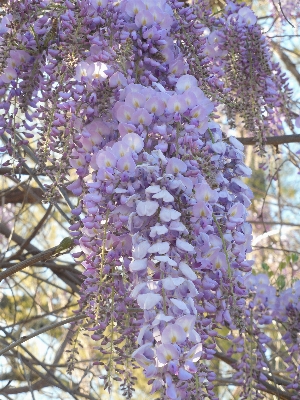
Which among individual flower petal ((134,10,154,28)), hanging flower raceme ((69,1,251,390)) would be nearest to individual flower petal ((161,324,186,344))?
hanging flower raceme ((69,1,251,390))

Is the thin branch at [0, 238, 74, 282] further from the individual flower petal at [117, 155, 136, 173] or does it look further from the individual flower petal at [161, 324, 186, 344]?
the individual flower petal at [161, 324, 186, 344]

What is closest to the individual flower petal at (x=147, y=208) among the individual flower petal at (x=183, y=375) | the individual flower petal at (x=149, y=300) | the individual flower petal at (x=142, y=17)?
the individual flower petal at (x=149, y=300)

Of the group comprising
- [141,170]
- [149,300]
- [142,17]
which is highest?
[142,17]

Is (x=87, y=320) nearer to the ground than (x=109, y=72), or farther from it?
nearer to the ground

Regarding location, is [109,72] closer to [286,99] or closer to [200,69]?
[200,69]

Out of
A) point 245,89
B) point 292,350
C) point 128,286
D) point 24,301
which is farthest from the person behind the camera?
point 24,301

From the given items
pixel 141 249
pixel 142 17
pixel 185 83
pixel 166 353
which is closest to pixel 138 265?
pixel 141 249

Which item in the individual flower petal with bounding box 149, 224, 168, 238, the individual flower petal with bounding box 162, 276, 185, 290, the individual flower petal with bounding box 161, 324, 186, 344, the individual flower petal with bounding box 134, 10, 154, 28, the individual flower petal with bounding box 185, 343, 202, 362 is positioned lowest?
the individual flower petal with bounding box 185, 343, 202, 362

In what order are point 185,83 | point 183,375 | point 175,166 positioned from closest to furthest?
point 183,375 < point 175,166 < point 185,83

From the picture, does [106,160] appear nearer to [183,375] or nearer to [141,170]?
[141,170]

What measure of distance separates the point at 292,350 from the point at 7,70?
1.14 m

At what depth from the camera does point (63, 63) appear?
1.27 meters

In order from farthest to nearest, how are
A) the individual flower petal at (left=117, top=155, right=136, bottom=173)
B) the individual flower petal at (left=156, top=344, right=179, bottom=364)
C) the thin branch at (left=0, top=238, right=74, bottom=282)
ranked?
1. the thin branch at (left=0, top=238, right=74, bottom=282)
2. the individual flower petal at (left=117, top=155, right=136, bottom=173)
3. the individual flower petal at (left=156, top=344, right=179, bottom=364)

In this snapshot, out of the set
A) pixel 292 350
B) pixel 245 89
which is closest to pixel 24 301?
pixel 292 350
